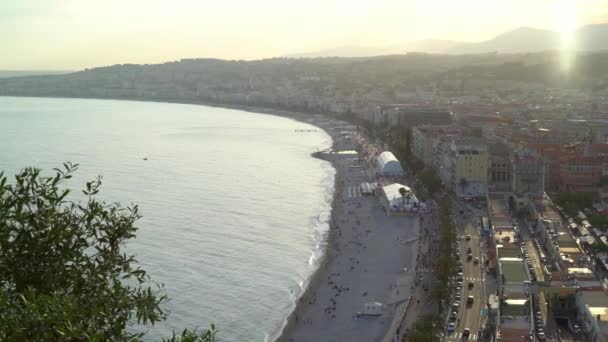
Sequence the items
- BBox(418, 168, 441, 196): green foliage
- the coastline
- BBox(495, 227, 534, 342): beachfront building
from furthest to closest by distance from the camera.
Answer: BBox(418, 168, 441, 196): green foliage < the coastline < BBox(495, 227, 534, 342): beachfront building

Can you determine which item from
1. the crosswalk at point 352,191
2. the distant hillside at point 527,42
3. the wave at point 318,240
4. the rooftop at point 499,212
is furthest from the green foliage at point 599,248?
the distant hillside at point 527,42

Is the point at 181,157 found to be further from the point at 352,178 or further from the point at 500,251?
the point at 500,251

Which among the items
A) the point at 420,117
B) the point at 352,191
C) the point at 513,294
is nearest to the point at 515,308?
the point at 513,294

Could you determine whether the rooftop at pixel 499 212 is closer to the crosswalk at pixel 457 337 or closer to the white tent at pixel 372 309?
the white tent at pixel 372 309

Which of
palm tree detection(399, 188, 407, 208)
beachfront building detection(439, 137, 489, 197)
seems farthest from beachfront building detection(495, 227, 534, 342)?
beachfront building detection(439, 137, 489, 197)

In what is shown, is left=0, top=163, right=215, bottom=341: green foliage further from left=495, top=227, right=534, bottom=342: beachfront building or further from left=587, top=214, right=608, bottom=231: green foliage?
left=587, top=214, right=608, bottom=231: green foliage

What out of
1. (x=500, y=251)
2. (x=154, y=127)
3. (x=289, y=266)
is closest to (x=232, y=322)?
(x=289, y=266)
